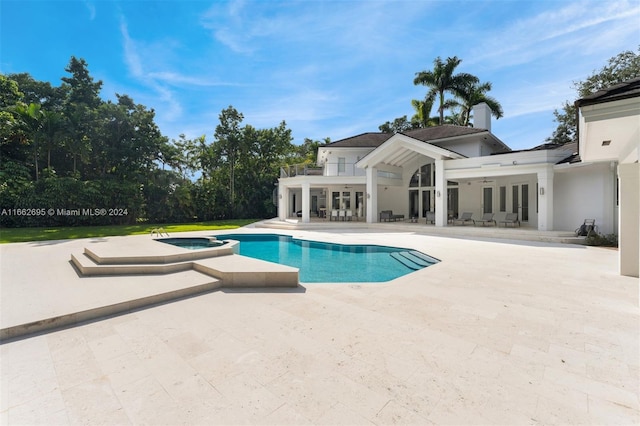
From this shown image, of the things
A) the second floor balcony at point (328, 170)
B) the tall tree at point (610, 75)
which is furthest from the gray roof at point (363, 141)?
the tall tree at point (610, 75)

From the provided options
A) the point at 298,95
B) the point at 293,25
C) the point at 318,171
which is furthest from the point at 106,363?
the point at 318,171

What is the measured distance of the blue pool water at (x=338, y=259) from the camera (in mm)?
8914

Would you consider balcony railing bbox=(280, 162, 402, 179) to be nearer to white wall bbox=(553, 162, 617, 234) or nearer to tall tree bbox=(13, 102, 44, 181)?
white wall bbox=(553, 162, 617, 234)

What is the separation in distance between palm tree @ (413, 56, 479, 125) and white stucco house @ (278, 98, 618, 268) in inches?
335

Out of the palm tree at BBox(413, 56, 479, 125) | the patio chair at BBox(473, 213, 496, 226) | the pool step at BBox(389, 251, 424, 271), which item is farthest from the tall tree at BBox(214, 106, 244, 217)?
the patio chair at BBox(473, 213, 496, 226)

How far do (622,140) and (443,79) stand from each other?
27.6 m

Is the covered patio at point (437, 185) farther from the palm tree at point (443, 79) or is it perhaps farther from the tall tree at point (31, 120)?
the tall tree at point (31, 120)

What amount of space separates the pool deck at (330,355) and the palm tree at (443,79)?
28557 millimetres

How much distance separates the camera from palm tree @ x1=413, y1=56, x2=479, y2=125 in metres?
30.0

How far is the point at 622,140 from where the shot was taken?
255 inches

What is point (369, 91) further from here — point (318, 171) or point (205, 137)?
point (205, 137)

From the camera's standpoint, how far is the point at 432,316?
4996mm

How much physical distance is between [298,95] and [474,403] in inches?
741

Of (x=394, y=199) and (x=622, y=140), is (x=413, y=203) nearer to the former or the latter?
(x=394, y=199)
